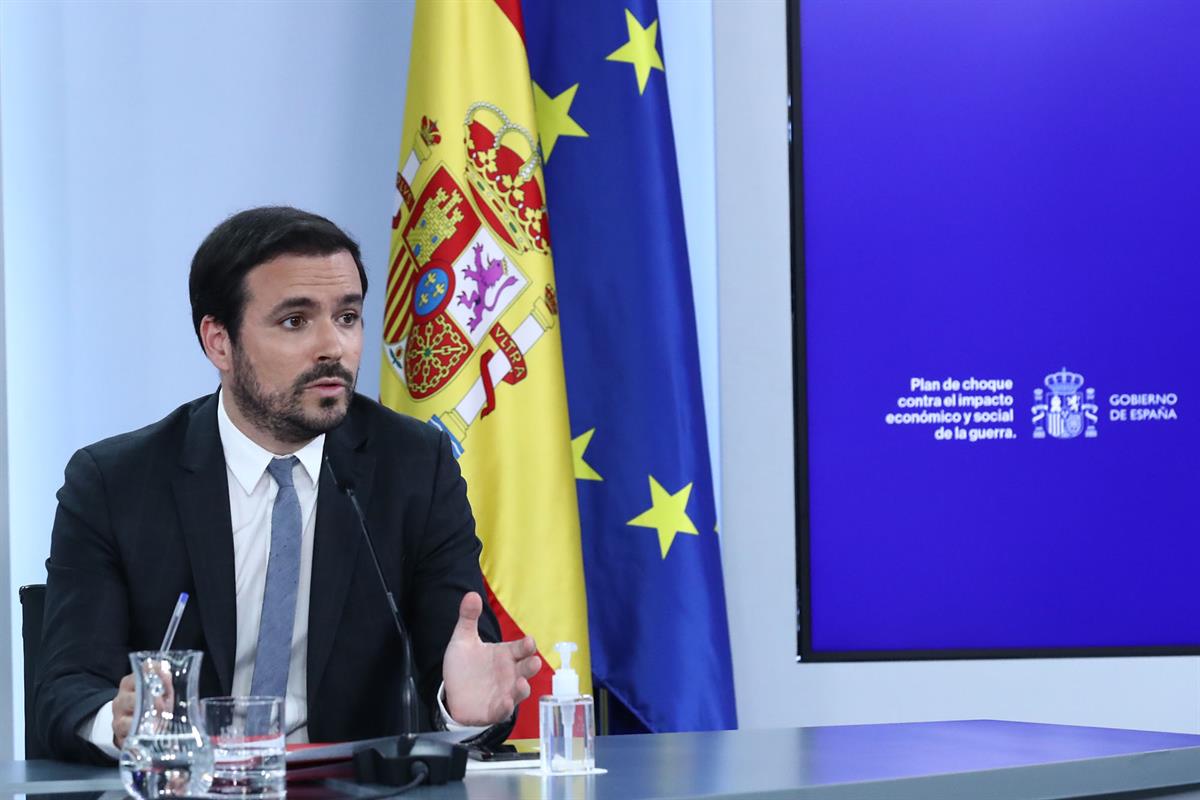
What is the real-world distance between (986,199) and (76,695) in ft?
7.70

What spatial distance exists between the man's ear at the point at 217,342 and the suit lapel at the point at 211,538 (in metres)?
0.14

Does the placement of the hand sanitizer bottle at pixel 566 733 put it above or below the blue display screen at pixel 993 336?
below

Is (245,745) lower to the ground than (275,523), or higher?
lower

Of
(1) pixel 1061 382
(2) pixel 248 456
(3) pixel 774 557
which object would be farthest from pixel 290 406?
(1) pixel 1061 382

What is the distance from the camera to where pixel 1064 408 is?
3402mm

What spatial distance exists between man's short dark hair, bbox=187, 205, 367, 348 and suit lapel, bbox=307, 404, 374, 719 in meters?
0.29

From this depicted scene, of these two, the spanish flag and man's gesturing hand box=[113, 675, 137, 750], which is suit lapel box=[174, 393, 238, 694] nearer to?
man's gesturing hand box=[113, 675, 137, 750]

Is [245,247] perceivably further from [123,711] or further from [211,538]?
[123,711]

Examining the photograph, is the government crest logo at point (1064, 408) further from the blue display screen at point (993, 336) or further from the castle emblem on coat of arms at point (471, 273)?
the castle emblem on coat of arms at point (471, 273)

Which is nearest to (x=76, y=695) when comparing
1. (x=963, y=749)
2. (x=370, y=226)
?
(x=963, y=749)

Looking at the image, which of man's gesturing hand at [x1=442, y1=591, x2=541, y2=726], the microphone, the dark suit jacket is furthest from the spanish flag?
man's gesturing hand at [x1=442, y1=591, x2=541, y2=726]

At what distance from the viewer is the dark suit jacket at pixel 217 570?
2146 mm

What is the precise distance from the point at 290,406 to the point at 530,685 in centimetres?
79

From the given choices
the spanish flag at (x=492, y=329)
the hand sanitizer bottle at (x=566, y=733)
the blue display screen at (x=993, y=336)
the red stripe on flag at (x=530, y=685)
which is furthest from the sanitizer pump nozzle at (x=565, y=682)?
the blue display screen at (x=993, y=336)
